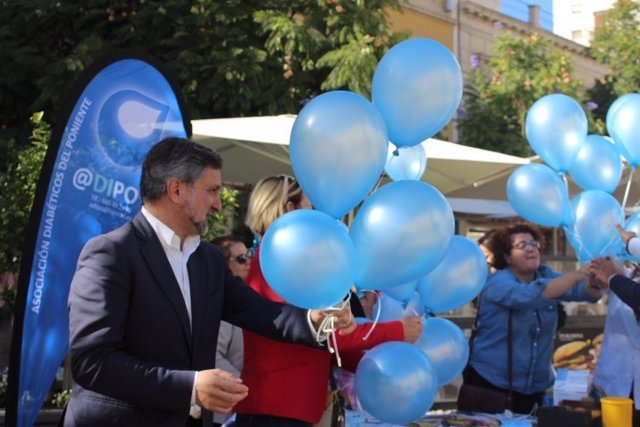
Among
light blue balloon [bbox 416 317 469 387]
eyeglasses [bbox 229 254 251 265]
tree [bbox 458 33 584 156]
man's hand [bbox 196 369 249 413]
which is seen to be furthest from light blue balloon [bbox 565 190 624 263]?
tree [bbox 458 33 584 156]

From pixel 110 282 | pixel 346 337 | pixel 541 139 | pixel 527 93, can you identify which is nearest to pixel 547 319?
pixel 541 139

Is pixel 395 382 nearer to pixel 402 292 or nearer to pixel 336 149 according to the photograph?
pixel 402 292

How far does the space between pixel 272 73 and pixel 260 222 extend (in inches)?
Answer: 246

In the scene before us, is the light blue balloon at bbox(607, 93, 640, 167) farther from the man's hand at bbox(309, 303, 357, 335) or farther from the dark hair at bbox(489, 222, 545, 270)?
the man's hand at bbox(309, 303, 357, 335)

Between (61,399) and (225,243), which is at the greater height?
(225,243)

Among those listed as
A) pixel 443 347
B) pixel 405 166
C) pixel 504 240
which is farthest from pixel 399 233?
pixel 504 240

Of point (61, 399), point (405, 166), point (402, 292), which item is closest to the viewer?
point (402, 292)

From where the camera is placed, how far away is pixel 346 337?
2.96 meters

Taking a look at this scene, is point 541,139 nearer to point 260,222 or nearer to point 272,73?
point 260,222

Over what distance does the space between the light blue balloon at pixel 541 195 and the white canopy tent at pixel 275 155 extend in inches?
59.1

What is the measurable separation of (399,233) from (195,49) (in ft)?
21.7

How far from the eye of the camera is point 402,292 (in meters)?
3.41

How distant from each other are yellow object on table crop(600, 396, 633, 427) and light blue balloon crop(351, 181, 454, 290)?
5.02ft

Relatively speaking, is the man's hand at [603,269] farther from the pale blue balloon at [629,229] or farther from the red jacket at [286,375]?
the red jacket at [286,375]
